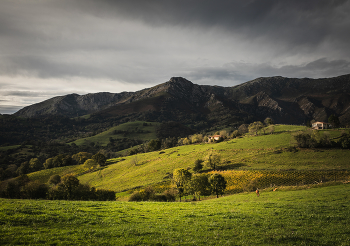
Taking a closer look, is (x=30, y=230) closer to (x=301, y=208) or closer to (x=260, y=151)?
(x=301, y=208)

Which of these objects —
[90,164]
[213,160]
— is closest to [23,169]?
[90,164]

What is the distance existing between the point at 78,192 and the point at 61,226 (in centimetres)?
3010

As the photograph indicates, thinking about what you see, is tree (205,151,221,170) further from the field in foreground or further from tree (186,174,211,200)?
the field in foreground

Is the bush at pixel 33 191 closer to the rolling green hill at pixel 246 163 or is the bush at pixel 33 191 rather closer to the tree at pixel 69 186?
the tree at pixel 69 186

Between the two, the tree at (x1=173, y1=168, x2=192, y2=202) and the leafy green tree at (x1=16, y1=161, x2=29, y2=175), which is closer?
the tree at (x1=173, y1=168, x2=192, y2=202)

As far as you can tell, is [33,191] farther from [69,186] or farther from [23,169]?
[23,169]

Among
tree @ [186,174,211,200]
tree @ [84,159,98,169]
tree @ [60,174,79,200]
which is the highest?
tree @ [60,174,79,200]

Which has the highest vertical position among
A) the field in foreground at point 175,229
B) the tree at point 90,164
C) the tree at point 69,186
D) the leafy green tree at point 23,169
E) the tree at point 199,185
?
the field in foreground at point 175,229

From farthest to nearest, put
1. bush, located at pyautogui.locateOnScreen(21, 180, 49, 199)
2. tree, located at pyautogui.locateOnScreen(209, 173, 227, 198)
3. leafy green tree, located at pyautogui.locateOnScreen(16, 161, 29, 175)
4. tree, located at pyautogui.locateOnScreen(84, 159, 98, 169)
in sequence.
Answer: leafy green tree, located at pyautogui.locateOnScreen(16, 161, 29, 175) < tree, located at pyautogui.locateOnScreen(84, 159, 98, 169) < tree, located at pyautogui.locateOnScreen(209, 173, 227, 198) < bush, located at pyautogui.locateOnScreen(21, 180, 49, 199)

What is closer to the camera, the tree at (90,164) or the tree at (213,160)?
the tree at (213,160)

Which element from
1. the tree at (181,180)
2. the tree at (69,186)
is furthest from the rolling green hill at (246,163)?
the tree at (69,186)

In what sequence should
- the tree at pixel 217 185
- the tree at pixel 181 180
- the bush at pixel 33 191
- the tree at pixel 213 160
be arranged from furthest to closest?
the tree at pixel 213 160 → the tree at pixel 181 180 → the tree at pixel 217 185 → the bush at pixel 33 191

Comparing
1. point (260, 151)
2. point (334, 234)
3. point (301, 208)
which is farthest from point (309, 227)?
point (260, 151)

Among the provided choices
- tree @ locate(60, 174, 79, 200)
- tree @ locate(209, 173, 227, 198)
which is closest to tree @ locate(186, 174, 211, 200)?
tree @ locate(209, 173, 227, 198)
